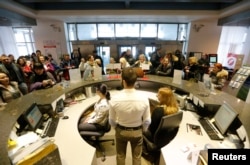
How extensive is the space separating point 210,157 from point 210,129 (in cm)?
125

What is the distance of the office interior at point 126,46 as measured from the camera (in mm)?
1636

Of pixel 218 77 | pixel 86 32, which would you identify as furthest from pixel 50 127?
pixel 86 32

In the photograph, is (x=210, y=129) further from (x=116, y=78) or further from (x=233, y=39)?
(x=233, y=39)

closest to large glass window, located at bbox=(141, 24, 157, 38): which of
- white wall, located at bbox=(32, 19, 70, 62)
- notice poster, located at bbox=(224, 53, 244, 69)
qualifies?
notice poster, located at bbox=(224, 53, 244, 69)

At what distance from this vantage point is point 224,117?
5.93 ft

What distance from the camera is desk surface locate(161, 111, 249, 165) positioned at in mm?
1445

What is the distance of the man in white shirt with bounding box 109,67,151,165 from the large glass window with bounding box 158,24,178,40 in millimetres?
6775

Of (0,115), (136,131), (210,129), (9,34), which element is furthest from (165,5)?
(9,34)

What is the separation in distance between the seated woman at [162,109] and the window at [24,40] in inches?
308

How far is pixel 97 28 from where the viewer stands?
7.39 metres

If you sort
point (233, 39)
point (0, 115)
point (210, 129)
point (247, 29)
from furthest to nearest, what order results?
point (233, 39)
point (247, 29)
point (210, 129)
point (0, 115)

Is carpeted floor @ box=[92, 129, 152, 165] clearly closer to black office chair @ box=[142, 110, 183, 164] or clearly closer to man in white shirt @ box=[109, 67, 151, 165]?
black office chair @ box=[142, 110, 183, 164]

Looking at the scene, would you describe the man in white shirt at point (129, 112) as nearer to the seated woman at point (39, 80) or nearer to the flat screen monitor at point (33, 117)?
the flat screen monitor at point (33, 117)

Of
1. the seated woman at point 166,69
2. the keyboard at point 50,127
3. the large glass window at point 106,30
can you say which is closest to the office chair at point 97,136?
the keyboard at point 50,127
